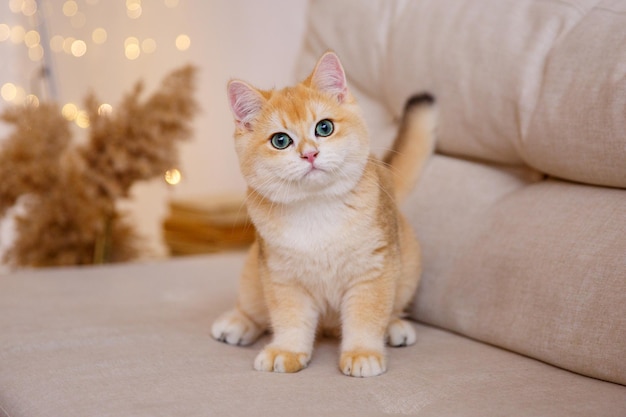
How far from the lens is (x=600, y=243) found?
1345 millimetres

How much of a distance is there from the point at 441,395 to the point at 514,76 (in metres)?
0.84

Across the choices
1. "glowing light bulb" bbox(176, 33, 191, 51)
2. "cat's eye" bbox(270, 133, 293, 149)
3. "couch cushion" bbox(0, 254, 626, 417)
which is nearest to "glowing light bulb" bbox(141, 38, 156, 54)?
"glowing light bulb" bbox(176, 33, 191, 51)

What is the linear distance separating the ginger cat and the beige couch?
0.27 ft

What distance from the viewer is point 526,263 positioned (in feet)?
4.81

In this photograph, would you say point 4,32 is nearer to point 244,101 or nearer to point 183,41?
point 183,41

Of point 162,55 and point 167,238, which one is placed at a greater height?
point 162,55

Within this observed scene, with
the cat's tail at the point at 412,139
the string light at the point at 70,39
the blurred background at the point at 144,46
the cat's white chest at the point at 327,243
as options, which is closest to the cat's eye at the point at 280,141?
the cat's white chest at the point at 327,243

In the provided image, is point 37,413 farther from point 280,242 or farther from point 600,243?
point 600,243

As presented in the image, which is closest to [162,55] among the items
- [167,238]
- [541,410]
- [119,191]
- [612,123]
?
[167,238]

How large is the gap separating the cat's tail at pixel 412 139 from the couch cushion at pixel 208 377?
42 centimetres

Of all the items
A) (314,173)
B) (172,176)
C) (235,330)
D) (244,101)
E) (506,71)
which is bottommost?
(235,330)

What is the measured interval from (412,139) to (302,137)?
0.61 metres

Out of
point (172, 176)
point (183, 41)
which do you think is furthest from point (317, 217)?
point (183, 41)

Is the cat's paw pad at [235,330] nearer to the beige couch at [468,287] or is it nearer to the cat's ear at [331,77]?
the beige couch at [468,287]
